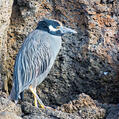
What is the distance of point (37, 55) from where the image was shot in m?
5.66

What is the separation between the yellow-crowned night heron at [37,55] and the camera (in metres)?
5.59

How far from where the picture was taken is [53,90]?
20.6 feet

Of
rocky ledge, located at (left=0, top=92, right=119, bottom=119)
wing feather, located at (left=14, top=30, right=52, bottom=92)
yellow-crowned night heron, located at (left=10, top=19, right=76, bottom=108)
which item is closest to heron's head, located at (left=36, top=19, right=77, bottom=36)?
yellow-crowned night heron, located at (left=10, top=19, right=76, bottom=108)

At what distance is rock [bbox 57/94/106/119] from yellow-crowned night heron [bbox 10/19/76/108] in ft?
1.17

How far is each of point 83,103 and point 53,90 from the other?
786 millimetres

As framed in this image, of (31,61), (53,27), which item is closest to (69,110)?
(31,61)

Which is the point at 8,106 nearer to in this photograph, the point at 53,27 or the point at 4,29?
the point at 53,27

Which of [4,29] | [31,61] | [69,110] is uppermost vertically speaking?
[4,29]

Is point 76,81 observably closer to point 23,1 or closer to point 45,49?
point 45,49

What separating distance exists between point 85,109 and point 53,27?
3.74ft

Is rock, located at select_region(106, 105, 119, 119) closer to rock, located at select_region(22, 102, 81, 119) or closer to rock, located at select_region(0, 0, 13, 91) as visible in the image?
rock, located at select_region(22, 102, 81, 119)

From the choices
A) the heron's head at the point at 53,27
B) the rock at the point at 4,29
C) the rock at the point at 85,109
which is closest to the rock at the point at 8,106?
the rock at the point at 85,109

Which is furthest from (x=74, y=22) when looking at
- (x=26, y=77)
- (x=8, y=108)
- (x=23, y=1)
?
(x=8, y=108)

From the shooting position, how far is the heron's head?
5695 mm
